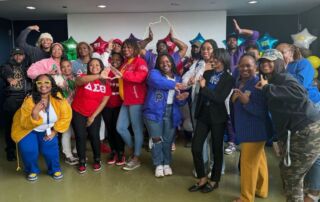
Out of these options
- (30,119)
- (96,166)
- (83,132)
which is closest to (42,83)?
(30,119)

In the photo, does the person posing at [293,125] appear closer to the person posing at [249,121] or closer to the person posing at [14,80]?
the person posing at [249,121]

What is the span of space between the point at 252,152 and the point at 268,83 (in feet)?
2.06

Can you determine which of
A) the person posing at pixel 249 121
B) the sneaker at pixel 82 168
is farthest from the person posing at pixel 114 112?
the person posing at pixel 249 121

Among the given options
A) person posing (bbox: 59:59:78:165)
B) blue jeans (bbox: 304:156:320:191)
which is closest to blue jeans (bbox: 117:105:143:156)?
person posing (bbox: 59:59:78:165)

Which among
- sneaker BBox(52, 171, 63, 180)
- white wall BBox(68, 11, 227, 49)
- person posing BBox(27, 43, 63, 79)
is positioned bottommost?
sneaker BBox(52, 171, 63, 180)

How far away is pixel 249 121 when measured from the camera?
7.77 feet

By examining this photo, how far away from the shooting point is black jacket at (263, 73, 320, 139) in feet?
6.14

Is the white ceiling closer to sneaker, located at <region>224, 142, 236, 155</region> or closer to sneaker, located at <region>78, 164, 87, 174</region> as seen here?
sneaker, located at <region>224, 142, 236, 155</region>

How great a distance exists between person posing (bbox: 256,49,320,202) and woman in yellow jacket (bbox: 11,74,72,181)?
2103 millimetres

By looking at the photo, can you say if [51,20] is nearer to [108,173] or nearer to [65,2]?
[65,2]

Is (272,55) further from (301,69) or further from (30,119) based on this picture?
(30,119)

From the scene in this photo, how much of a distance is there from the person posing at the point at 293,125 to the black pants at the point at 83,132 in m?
1.97

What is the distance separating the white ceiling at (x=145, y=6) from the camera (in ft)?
16.5

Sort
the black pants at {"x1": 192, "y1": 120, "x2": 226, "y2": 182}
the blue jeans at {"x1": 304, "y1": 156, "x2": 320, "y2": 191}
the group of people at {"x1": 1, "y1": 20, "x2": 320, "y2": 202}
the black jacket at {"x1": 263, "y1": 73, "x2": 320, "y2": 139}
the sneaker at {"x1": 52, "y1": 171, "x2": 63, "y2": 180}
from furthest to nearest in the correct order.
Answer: the sneaker at {"x1": 52, "y1": 171, "x2": 63, "y2": 180} < the black pants at {"x1": 192, "y1": 120, "x2": 226, "y2": 182} < the blue jeans at {"x1": 304, "y1": 156, "x2": 320, "y2": 191} < the group of people at {"x1": 1, "y1": 20, "x2": 320, "y2": 202} < the black jacket at {"x1": 263, "y1": 73, "x2": 320, "y2": 139}
